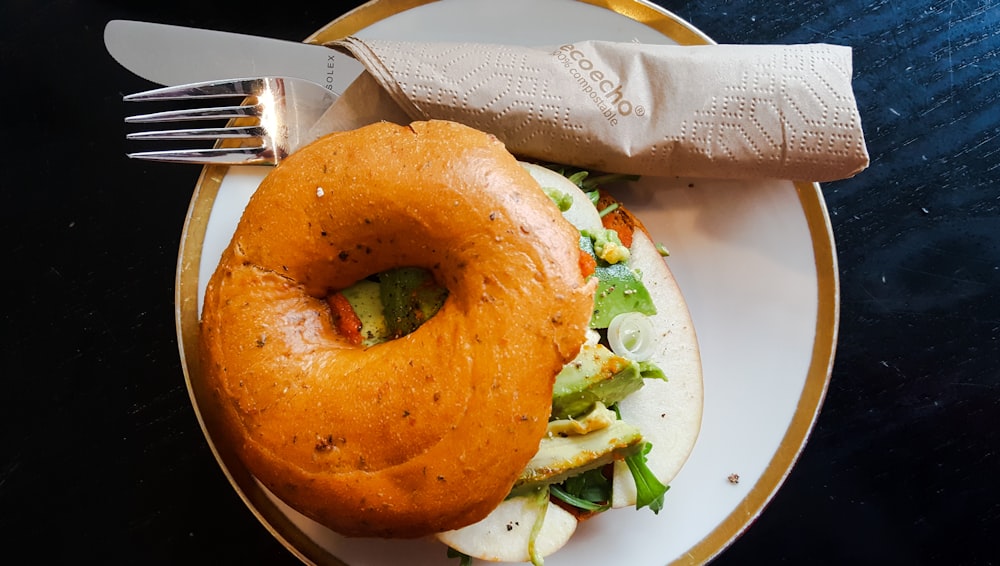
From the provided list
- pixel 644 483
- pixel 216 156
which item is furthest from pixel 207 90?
pixel 644 483

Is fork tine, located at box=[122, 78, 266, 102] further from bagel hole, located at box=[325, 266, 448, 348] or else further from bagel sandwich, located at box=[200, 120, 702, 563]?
bagel hole, located at box=[325, 266, 448, 348]

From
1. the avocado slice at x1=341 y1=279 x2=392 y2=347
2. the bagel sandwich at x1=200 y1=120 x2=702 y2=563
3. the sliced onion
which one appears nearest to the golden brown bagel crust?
the bagel sandwich at x1=200 y1=120 x2=702 y2=563

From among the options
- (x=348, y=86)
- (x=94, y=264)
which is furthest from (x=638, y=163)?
(x=94, y=264)

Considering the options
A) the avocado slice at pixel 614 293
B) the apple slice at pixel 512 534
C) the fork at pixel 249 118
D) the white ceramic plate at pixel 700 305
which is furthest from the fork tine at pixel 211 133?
the apple slice at pixel 512 534

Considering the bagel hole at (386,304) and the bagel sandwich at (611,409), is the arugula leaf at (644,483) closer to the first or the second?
the bagel sandwich at (611,409)

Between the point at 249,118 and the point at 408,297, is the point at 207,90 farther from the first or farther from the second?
the point at 408,297

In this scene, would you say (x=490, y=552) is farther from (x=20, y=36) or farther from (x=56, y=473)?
(x=20, y=36)
